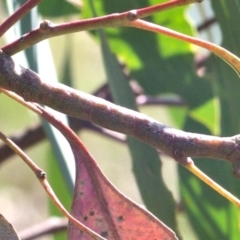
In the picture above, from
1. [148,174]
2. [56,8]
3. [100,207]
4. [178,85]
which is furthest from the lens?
[56,8]

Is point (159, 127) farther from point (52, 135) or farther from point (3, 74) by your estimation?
point (52, 135)

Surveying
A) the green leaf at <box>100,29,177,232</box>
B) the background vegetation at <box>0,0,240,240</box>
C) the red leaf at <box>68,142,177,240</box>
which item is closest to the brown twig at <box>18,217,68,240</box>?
the background vegetation at <box>0,0,240,240</box>

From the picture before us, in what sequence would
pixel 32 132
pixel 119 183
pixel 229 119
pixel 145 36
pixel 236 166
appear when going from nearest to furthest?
pixel 236 166, pixel 229 119, pixel 145 36, pixel 32 132, pixel 119 183

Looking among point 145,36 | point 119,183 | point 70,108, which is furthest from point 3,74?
point 119,183

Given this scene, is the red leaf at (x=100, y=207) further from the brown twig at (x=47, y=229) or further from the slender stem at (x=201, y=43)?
the brown twig at (x=47, y=229)

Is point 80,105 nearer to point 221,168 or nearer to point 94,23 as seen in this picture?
point 94,23

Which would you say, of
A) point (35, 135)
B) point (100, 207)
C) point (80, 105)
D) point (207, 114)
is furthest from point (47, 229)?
point (80, 105)
